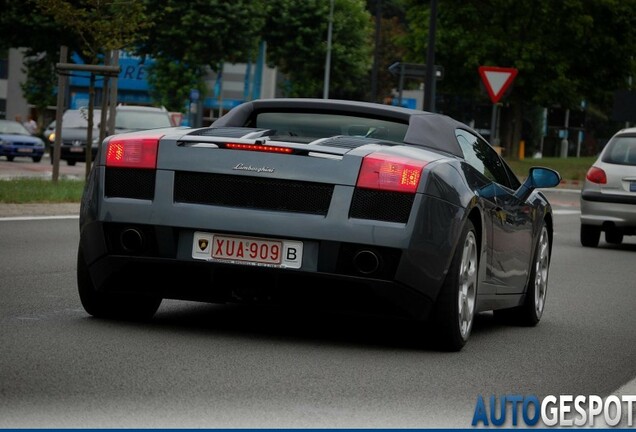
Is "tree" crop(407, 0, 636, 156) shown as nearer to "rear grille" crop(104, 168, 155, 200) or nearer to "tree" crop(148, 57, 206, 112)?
"tree" crop(148, 57, 206, 112)

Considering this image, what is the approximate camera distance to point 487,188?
885 centimetres

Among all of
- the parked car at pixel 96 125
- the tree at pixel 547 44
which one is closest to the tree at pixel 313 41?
the tree at pixel 547 44

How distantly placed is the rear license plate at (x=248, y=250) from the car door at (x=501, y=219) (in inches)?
49.6

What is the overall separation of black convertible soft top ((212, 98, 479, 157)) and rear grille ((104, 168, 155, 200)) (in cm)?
93

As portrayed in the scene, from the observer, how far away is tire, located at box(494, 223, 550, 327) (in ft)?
33.1

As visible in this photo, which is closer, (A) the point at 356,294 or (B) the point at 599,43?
(A) the point at 356,294

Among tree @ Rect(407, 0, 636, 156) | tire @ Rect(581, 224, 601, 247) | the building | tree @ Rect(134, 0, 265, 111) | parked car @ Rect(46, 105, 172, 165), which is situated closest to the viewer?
tire @ Rect(581, 224, 601, 247)

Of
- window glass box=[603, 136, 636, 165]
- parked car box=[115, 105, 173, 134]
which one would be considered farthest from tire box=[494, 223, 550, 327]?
parked car box=[115, 105, 173, 134]

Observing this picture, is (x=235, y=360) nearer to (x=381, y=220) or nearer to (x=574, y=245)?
(x=381, y=220)

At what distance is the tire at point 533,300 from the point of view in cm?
1009

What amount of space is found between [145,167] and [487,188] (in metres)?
1.94

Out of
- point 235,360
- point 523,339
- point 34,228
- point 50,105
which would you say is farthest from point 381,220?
point 50,105

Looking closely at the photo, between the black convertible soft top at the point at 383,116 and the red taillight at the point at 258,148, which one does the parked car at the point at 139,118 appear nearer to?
the black convertible soft top at the point at 383,116

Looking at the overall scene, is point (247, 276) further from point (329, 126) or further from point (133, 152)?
point (329, 126)
